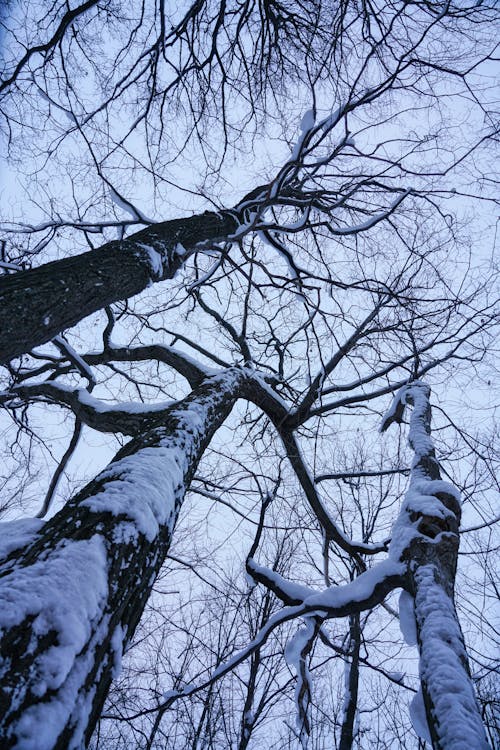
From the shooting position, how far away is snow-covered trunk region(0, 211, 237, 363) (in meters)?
1.92

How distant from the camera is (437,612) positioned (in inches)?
57.1

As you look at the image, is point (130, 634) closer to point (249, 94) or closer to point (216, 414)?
point (216, 414)

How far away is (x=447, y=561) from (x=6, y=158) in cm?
524

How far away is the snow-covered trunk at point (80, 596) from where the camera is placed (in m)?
0.86

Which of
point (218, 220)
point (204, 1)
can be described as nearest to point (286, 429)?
point (218, 220)

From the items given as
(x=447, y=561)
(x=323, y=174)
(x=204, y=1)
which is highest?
(x=204, y=1)

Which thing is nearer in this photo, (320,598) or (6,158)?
(320,598)

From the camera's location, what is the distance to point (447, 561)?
5.79 ft

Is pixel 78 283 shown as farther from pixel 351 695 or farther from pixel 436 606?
pixel 351 695

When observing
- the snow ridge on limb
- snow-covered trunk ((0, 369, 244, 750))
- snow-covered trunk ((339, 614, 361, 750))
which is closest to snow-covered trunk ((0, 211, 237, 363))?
snow-covered trunk ((0, 369, 244, 750))

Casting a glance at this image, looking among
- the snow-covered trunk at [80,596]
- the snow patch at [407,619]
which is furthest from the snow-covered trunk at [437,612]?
the snow-covered trunk at [80,596]

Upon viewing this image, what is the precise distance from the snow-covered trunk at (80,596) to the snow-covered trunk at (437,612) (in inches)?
39.5

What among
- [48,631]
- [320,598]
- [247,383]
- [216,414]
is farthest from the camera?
[247,383]

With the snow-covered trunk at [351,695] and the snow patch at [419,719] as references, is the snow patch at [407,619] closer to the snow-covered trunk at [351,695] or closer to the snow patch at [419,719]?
the snow patch at [419,719]
